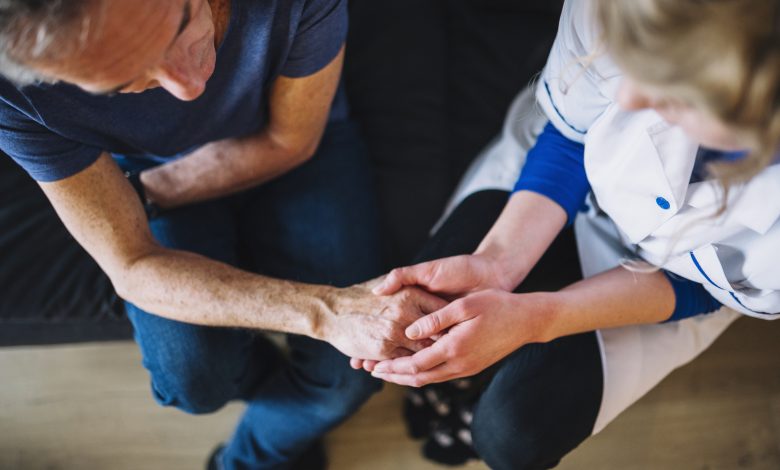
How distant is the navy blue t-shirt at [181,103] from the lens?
2.82 feet

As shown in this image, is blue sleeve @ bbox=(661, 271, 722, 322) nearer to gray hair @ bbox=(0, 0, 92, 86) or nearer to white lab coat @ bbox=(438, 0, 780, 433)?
white lab coat @ bbox=(438, 0, 780, 433)

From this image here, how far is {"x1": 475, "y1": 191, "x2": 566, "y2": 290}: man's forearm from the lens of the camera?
3.24 ft

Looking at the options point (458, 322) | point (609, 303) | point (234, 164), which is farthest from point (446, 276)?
point (234, 164)

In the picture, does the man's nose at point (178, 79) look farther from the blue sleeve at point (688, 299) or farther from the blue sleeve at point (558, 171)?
the blue sleeve at point (688, 299)

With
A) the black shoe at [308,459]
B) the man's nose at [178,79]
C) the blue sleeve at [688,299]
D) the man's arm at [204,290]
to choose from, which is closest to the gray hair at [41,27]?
the man's nose at [178,79]

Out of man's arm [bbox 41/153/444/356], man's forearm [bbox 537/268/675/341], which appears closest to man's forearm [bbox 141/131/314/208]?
man's arm [bbox 41/153/444/356]

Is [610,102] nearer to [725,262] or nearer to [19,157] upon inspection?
[725,262]

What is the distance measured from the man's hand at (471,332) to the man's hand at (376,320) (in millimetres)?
28

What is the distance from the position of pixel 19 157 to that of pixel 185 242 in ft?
1.09

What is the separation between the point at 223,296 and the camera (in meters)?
1.00

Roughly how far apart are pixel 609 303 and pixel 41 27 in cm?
85

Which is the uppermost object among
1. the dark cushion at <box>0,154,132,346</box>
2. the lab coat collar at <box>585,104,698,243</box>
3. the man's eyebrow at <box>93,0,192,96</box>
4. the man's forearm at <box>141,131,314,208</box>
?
the man's eyebrow at <box>93,0,192,96</box>

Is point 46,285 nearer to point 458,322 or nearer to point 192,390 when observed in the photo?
point 192,390

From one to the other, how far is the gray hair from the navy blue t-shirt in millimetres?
196
